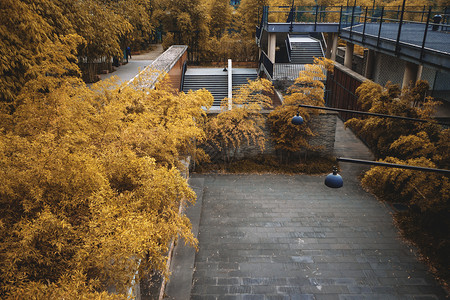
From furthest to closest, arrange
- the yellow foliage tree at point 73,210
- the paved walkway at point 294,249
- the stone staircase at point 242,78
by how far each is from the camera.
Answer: the stone staircase at point 242,78 → the paved walkway at point 294,249 → the yellow foliage tree at point 73,210

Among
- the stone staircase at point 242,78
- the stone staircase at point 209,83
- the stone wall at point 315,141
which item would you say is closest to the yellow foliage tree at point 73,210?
the stone wall at point 315,141

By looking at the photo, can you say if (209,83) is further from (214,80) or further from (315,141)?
(315,141)

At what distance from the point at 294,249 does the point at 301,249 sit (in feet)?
0.56

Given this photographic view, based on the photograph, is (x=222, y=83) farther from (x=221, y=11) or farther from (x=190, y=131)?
(x=190, y=131)

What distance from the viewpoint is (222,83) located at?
22266 millimetres

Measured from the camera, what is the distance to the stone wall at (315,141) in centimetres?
1301

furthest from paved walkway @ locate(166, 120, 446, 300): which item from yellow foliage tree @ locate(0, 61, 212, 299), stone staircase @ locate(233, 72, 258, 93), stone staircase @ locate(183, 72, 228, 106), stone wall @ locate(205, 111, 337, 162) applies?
stone staircase @ locate(233, 72, 258, 93)

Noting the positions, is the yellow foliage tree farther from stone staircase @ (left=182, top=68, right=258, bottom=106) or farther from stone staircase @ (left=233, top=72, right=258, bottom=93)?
stone staircase @ (left=233, top=72, right=258, bottom=93)

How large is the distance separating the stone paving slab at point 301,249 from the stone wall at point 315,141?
2145 millimetres

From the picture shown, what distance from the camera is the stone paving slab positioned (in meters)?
6.84

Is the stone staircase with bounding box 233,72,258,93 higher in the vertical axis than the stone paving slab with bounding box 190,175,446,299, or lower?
higher

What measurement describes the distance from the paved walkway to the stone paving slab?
0.02m

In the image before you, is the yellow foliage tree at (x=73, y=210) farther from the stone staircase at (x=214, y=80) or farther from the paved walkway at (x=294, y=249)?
the stone staircase at (x=214, y=80)

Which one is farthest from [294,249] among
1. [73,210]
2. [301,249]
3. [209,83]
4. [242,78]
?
[242,78]
